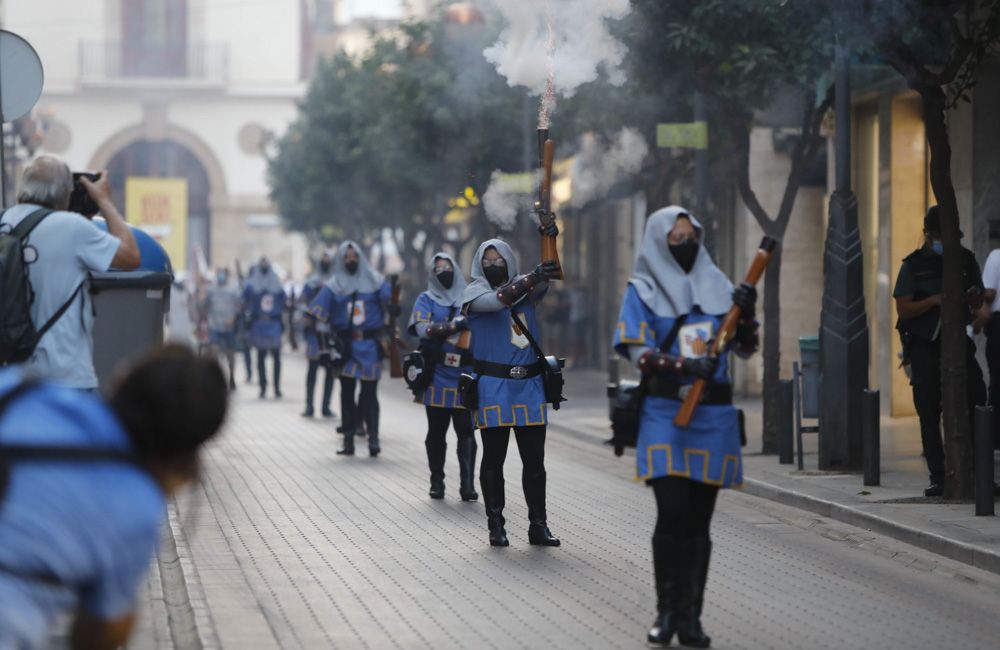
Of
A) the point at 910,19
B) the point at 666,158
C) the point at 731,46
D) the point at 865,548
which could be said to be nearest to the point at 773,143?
the point at 666,158

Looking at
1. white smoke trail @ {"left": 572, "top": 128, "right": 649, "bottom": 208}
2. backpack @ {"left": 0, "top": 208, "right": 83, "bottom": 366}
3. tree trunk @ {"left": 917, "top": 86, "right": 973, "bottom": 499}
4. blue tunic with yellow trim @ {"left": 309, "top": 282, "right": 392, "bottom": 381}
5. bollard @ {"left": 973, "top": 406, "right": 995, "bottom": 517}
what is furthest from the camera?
white smoke trail @ {"left": 572, "top": 128, "right": 649, "bottom": 208}

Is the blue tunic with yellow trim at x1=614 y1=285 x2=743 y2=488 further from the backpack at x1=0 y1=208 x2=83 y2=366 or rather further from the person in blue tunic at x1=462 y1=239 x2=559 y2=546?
the person in blue tunic at x1=462 y1=239 x2=559 y2=546

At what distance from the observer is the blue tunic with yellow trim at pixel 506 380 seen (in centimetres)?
1026

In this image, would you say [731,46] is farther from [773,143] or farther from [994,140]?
[773,143]

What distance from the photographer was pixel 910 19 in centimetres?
1276

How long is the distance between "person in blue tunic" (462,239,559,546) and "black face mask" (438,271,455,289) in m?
2.60

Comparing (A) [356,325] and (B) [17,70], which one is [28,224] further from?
(A) [356,325]

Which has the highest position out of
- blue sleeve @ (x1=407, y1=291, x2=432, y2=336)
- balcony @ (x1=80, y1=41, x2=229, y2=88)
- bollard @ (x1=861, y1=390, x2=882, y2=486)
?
balcony @ (x1=80, y1=41, x2=229, y2=88)

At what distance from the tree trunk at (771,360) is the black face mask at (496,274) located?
548 centimetres

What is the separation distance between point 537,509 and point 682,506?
10.4 ft

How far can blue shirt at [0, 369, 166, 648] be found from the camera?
297cm

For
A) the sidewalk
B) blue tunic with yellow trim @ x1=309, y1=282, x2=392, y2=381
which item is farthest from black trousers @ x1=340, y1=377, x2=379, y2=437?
the sidewalk

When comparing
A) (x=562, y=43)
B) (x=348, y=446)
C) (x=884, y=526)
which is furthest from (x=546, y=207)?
(x=562, y=43)

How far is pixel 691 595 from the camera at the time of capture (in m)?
7.11
